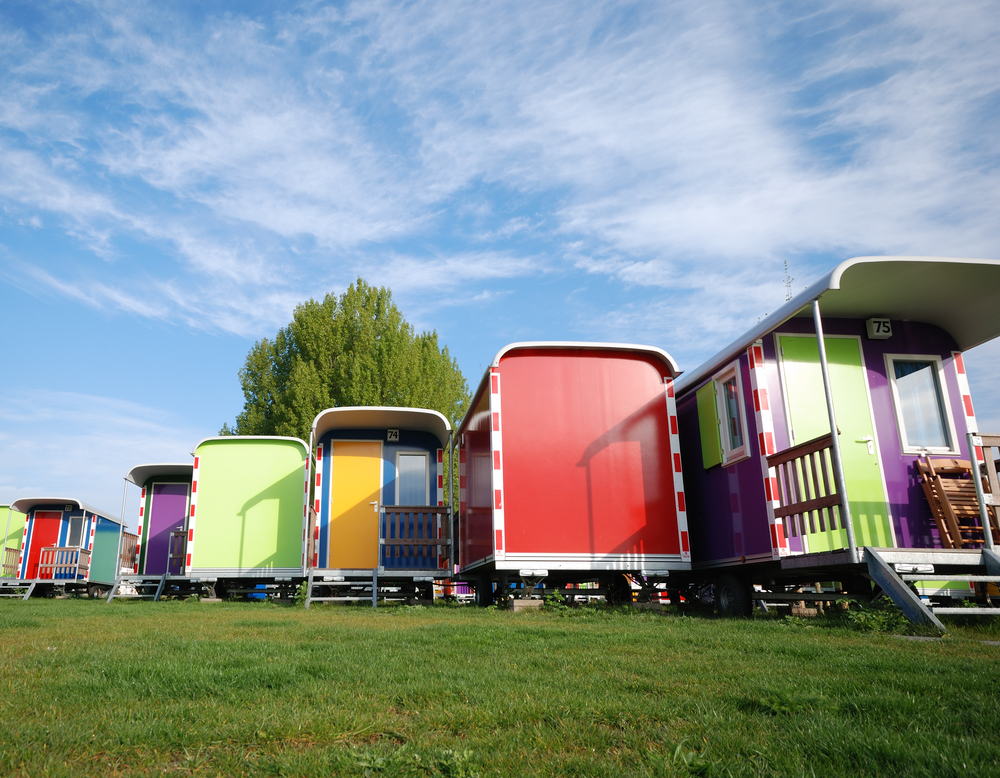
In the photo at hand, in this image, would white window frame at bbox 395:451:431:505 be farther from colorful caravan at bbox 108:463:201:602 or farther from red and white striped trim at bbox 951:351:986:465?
red and white striped trim at bbox 951:351:986:465

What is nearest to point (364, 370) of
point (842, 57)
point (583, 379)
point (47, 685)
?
point (583, 379)

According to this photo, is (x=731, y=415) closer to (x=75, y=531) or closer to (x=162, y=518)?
(x=162, y=518)

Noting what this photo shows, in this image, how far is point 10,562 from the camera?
19.3m

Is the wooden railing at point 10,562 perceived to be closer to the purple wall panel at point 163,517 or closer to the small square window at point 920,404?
the purple wall panel at point 163,517

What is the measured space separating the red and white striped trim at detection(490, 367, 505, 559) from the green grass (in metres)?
3.79

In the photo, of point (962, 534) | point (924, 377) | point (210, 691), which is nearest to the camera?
point (210, 691)

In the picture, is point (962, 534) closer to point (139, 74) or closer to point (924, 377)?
point (924, 377)

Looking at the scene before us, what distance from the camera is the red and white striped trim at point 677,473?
902cm

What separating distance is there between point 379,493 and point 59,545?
41.6 feet

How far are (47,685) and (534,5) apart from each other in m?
8.62

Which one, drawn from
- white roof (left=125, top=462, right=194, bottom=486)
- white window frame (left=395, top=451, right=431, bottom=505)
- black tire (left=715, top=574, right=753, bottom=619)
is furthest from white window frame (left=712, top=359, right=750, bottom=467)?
white roof (left=125, top=462, right=194, bottom=486)

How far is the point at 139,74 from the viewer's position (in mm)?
10625

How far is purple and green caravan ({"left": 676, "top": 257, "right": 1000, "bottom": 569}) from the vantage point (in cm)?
762

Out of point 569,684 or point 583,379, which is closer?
point 569,684
